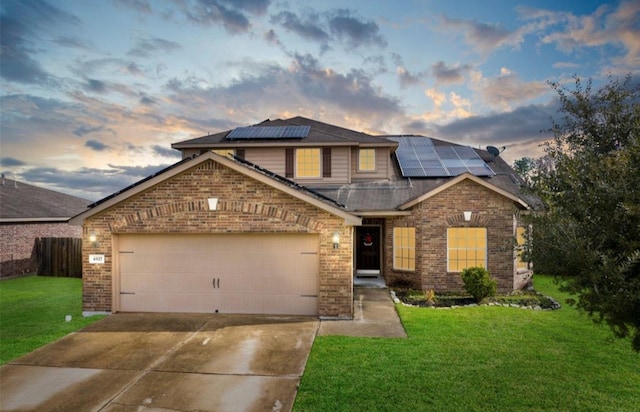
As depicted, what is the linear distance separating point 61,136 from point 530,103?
19.1 m

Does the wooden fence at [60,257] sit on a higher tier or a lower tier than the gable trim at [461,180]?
lower

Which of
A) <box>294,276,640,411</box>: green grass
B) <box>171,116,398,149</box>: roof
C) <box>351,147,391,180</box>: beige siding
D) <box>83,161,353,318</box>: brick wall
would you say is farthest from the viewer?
<box>351,147,391,180</box>: beige siding

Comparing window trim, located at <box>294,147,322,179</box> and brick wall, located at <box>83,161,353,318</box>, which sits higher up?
window trim, located at <box>294,147,322,179</box>

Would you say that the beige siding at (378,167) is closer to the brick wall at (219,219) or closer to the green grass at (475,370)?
the brick wall at (219,219)

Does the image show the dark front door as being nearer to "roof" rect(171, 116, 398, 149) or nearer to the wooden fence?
"roof" rect(171, 116, 398, 149)

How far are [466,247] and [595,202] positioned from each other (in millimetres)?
9291

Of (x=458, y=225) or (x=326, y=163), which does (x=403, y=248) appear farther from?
(x=326, y=163)

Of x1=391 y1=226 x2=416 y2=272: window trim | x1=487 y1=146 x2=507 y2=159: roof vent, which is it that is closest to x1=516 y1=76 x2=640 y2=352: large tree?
x1=391 y1=226 x2=416 y2=272: window trim

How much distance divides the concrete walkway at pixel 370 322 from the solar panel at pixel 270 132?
26.6 ft

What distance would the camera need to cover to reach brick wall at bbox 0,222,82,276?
16.2 m

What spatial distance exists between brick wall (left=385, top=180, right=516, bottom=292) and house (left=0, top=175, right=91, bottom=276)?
14.4m

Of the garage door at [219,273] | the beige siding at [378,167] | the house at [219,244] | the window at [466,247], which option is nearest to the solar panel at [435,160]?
the beige siding at [378,167]

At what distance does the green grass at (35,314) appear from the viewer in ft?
24.2

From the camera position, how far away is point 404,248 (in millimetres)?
13203
